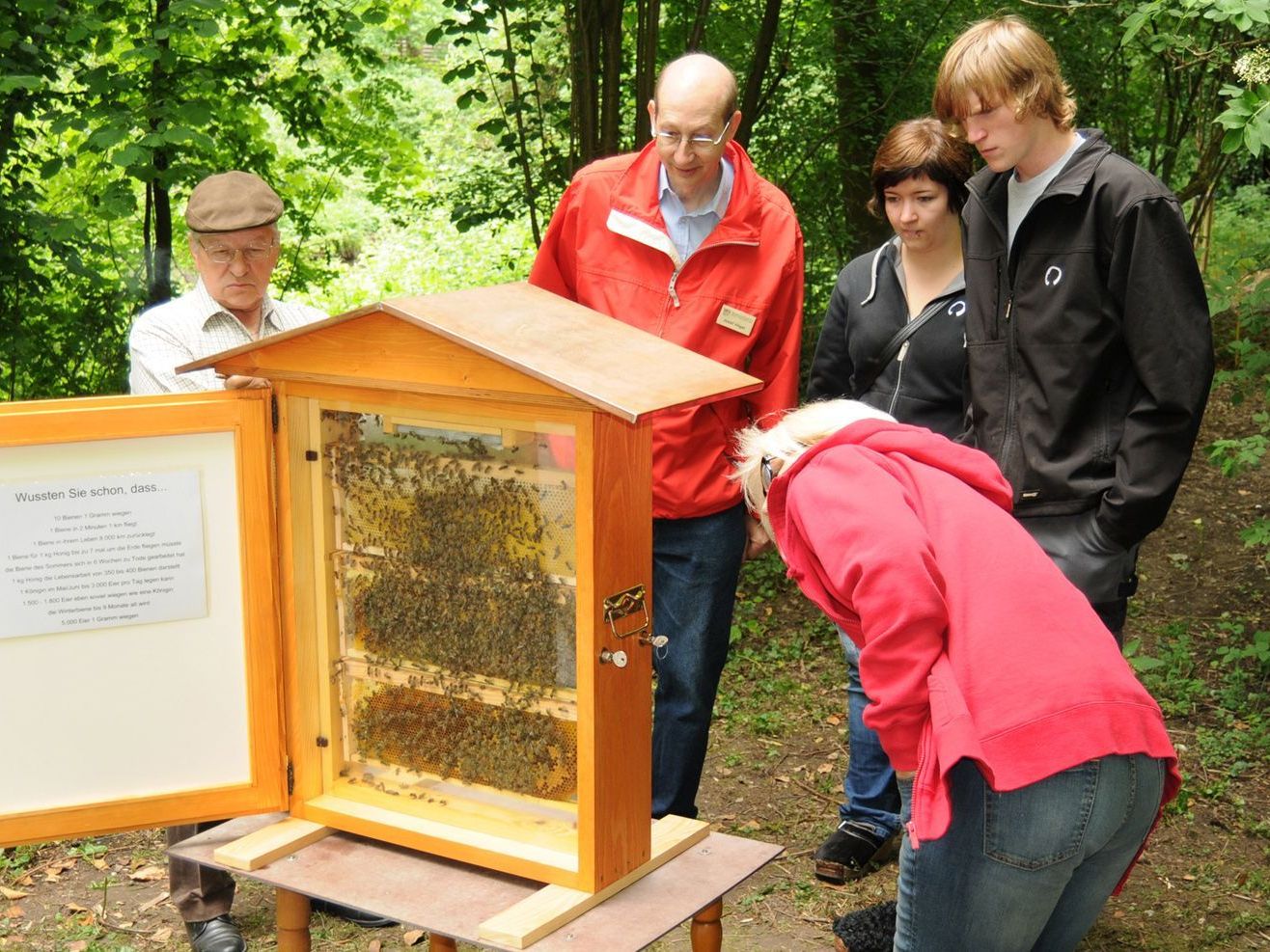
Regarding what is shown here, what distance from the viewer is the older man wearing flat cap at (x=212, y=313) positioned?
3.44m

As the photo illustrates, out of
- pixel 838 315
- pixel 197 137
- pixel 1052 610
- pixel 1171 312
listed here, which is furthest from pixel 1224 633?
pixel 197 137

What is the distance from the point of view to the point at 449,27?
6668 mm

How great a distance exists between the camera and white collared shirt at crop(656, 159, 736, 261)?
11.6 ft

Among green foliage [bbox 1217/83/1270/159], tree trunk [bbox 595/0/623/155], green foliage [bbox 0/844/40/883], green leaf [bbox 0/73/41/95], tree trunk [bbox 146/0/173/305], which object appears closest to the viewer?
green foliage [bbox 1217/83/1270/159]

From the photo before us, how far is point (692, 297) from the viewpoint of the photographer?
3.48 metres

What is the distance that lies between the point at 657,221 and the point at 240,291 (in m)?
1.10

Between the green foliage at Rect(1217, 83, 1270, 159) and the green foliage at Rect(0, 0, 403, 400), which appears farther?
Answer: the green foliage at Rect(0, 0, 403, 400)

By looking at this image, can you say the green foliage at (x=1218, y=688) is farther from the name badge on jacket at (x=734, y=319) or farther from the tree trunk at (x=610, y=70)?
the tree trunk at (x=610, y=70)

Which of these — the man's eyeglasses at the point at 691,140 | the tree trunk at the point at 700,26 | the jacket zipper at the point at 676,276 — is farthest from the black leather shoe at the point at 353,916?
the tree trunk at the point at 700,26

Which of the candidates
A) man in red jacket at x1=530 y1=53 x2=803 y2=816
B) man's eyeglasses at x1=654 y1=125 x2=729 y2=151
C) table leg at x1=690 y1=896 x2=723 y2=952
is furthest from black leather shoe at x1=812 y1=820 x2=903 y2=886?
man's eyeglasses at x1=654 y1=125 x2=729 y2=151

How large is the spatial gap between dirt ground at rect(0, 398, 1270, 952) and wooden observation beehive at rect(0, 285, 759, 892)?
1446mm

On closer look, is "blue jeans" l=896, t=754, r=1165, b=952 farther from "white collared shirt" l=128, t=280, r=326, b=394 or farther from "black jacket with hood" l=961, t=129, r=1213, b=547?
"white collared shirt" l=128, t=280, r=326, b=394

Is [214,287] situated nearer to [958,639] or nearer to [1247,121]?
[958,639]

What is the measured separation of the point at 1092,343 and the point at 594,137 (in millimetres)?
4035
